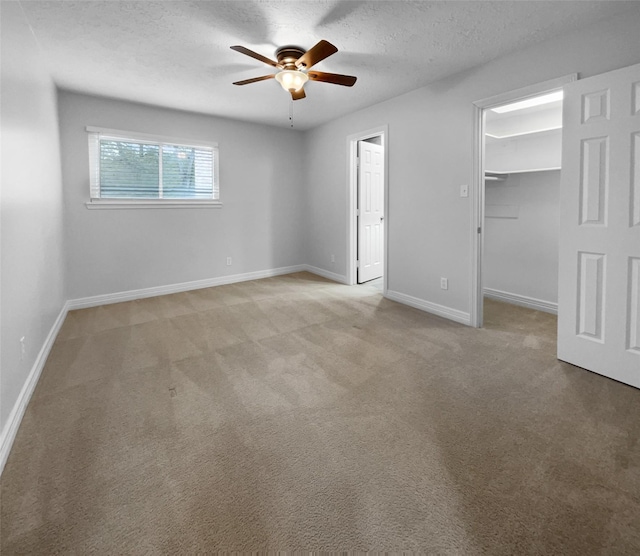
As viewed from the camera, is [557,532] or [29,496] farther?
[29,496]

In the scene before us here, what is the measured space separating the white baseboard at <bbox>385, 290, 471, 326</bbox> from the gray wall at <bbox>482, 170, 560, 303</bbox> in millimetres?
1084

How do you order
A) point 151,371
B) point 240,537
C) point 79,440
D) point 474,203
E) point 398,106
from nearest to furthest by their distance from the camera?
point 240,537
point 79,440
point 151,371
point 474,203
point 398,106

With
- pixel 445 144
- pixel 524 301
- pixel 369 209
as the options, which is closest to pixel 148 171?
pixel 369 209

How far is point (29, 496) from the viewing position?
1393mm

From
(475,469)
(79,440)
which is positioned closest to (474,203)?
(475,469)

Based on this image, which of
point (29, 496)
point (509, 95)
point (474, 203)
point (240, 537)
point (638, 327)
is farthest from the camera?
point (474, 203)

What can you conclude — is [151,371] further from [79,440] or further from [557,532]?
[557,532]

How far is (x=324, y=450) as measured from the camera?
1.67 metres

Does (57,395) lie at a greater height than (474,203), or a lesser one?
lesser

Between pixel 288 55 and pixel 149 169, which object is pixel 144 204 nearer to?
pixel 149 169

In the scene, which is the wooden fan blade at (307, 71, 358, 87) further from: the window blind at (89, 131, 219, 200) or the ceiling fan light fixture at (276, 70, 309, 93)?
the window blind at (89, 131, 219, 200)

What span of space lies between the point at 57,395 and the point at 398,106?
13.6 ft

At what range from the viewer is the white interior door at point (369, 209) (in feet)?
16.7

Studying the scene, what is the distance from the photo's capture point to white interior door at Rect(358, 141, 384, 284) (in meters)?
5.08
